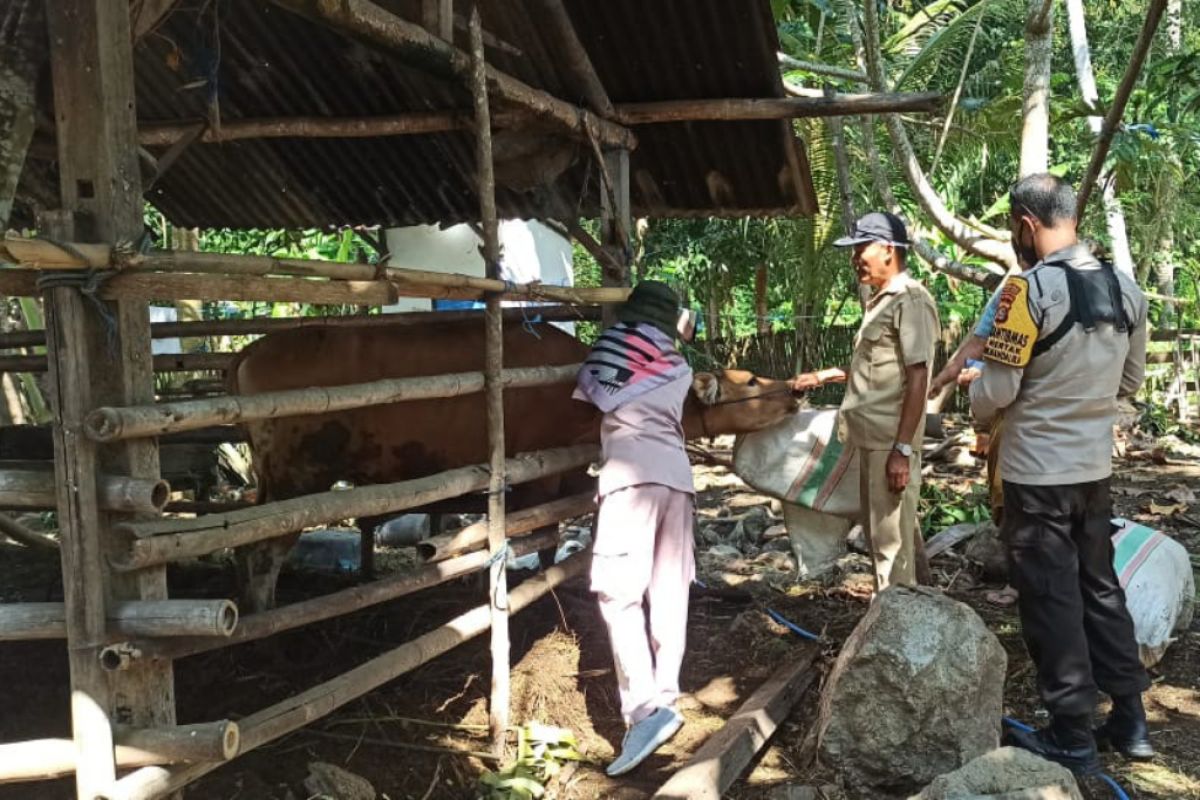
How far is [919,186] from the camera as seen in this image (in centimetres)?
798

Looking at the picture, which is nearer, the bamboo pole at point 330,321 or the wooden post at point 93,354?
the wooden post at point 93,354

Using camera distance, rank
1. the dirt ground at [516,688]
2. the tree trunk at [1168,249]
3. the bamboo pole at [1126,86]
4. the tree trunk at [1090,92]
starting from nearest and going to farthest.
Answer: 1. the dirt ground at [516,688]
2. the bamboo pole at [1126,86]
3. the tree trunk at [1090,92]
4. the tree trunk at [1168,249]

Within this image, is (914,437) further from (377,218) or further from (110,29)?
(377,218)

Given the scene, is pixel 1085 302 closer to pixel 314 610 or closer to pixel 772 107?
pixel 772 107

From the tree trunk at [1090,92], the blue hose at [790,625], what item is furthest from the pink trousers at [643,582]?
the tree trunk at [1090,92]

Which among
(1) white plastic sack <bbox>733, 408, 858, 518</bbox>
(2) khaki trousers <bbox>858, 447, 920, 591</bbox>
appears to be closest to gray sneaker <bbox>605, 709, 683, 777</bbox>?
(2) khaki trousers <bbox>858, 447, 920, 591</bbox>

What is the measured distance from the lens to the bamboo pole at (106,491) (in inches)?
103

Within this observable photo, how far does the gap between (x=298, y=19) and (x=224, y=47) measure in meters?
0.47

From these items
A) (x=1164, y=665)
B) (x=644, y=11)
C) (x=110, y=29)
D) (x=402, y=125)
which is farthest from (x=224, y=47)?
(x=1164, y=665)

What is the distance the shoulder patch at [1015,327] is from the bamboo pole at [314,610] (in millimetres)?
2242

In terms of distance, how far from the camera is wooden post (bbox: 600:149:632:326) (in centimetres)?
543

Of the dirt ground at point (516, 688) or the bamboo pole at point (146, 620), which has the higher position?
the bamboo pole at point (146, 620)

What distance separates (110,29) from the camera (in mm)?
2691

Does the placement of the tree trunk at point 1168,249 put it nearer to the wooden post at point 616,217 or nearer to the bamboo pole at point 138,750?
the wooden post at point 616,217
